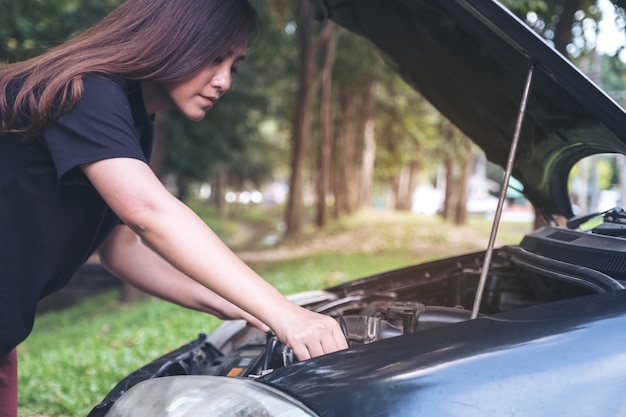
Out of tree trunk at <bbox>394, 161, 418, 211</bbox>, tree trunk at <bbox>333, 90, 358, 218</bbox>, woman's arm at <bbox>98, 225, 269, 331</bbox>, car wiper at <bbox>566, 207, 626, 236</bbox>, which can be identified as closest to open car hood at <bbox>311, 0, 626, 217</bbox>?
car wiper at <bbox>566, 207, 626, 236</bbox>

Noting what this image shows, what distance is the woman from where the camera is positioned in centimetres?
142

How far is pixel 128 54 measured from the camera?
157 cm

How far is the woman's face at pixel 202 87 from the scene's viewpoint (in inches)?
67.0

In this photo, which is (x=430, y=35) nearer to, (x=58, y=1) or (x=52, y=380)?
(x=52, y=380)

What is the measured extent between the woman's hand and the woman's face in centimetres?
67

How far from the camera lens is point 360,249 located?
46.1ft

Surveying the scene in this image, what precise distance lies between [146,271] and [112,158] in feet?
2.88

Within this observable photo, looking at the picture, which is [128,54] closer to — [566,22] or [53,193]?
[53,193]

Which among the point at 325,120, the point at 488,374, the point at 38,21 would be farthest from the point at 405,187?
the point at 488,374

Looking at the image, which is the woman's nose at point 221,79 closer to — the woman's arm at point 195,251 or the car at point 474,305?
the woman's arm at point 195,251

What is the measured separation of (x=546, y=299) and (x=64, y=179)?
160 centimetres

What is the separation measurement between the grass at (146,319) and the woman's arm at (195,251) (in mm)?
2884

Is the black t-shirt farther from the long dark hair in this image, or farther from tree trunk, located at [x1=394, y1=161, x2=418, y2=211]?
tree trunk, located at [x1=394, y1=161, x2=418, y2=211]

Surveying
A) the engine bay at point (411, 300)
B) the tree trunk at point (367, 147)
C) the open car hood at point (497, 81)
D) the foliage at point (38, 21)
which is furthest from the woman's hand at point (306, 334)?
the tree trunk at point (367, 147)
